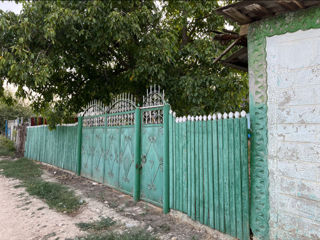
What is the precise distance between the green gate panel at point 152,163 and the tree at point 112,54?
180 centimetres

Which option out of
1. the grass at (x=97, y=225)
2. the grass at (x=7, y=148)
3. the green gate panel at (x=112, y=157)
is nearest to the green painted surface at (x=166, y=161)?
the grass at (x=97, y=225)

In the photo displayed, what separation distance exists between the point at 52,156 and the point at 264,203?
8815 millimetres

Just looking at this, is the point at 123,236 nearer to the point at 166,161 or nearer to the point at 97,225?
the point at 97,225

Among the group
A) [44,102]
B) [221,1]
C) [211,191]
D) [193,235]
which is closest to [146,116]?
[211,191]

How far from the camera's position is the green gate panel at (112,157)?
234 inches

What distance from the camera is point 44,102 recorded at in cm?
816

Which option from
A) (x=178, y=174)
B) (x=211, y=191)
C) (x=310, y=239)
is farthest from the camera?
(x=178, y=174)

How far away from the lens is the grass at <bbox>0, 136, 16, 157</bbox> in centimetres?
1354

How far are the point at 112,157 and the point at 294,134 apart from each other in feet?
15.0

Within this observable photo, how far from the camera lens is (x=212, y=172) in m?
3.52

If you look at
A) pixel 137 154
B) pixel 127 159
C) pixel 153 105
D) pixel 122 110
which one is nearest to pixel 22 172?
pixel 127 159

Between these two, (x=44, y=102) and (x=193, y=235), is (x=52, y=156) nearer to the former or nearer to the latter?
(x=44, y=102)

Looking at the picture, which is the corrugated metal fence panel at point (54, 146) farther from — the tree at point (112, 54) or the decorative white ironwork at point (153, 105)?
the decorative white ironwork at point (153, 105)

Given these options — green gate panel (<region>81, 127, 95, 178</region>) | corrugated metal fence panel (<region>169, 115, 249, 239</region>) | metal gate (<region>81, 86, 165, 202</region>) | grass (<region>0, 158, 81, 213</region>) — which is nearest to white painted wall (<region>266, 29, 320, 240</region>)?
corrugated metal fence panel (<region>169, 115, 249, 239</region>)
